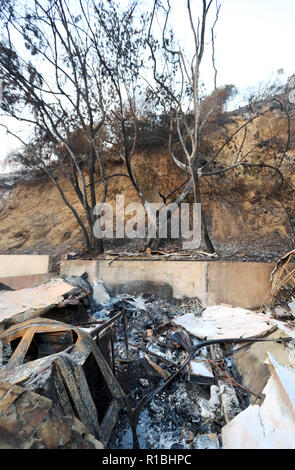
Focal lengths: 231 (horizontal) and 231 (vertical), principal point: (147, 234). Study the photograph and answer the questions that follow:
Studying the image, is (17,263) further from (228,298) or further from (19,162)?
(19,162)

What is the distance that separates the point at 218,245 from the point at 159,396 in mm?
6807

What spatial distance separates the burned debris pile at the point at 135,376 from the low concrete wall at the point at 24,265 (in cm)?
250

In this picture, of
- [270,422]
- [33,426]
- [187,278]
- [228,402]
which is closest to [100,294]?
[187,278]

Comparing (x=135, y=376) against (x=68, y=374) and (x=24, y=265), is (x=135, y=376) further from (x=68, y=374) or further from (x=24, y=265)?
(x=24, y=265)

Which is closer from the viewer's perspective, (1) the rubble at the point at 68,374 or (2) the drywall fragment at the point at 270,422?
(1) the rubble at the point at 68,374

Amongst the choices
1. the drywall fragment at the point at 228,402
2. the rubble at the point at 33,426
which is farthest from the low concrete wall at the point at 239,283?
the rubble at the point at 33,426

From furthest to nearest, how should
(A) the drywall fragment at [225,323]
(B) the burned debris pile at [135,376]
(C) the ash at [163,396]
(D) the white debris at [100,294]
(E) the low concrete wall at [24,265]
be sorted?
(E) the low concrete wall at [24,265] → (D) the white debris at [100,294] → (A) the drywall fragment at [225,323] → (C) the ash at [163,396] → (B) the burned debris pile at [135,376]

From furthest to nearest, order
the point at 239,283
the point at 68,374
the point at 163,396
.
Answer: the point at 239,283 < the point at 163,396 < the point at 68,374

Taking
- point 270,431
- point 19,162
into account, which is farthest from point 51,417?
point 19,162

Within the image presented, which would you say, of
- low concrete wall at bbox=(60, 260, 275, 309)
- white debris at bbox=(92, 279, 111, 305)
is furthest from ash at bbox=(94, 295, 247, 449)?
low concrete wall at bbox=(60, 260, 275, 309)

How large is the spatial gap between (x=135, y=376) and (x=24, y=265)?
585 cm

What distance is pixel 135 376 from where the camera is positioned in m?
2.99

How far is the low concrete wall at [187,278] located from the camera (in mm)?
5133

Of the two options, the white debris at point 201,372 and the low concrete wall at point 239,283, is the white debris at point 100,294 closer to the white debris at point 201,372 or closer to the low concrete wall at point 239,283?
the low concrete wall at point 239,283
